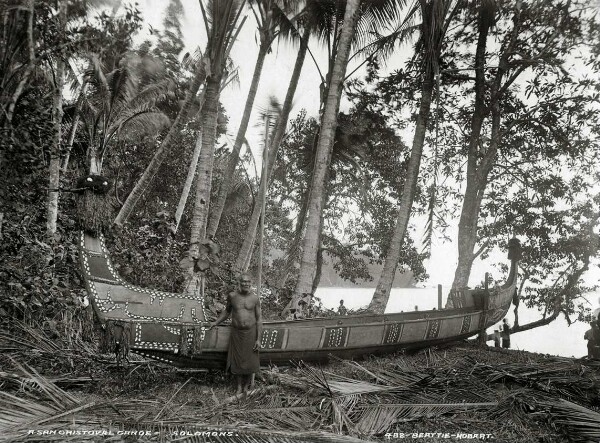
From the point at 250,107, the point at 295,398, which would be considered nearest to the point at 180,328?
the point at 295,398

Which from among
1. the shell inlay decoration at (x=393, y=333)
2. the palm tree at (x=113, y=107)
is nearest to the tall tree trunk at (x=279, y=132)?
the palm tree at (x=113, y=107)

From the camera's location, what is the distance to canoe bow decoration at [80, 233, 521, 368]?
5043 millimetres

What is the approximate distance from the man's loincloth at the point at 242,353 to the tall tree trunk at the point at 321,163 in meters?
3.17

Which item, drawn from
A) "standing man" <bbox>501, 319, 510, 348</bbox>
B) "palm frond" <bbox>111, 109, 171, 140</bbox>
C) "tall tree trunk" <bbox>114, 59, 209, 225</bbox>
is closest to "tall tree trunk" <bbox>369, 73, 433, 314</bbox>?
"tall tree trunk" <bbox>114, 59, 209, 225</bbox>

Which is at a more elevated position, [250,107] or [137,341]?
[250,107]

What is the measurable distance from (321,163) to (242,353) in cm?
446

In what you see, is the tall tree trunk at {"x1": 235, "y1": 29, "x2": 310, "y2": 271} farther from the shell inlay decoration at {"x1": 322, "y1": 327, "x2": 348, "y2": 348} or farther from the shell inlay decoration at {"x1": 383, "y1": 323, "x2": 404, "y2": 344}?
the shell inlay decoration at {"x1": 322, "y1": 327, "x2": 348, "y2": 348}

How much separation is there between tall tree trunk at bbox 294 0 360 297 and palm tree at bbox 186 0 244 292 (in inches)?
74.7

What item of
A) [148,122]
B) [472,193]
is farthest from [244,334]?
[148,122]

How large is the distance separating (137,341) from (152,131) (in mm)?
9792

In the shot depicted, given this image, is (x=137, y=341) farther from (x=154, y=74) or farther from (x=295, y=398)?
(x=154, y=74)

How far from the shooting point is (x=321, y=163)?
8.68 m

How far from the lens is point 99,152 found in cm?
1089

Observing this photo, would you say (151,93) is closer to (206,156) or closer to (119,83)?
(119,83)
